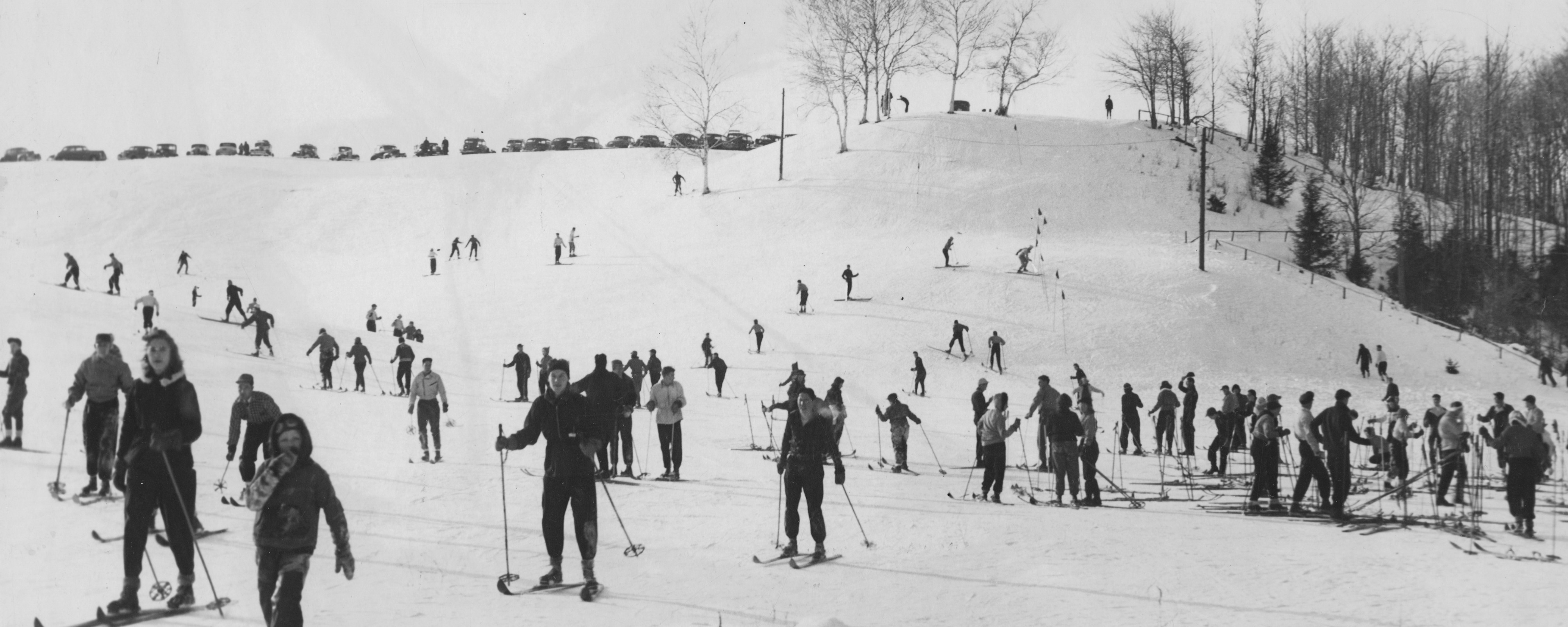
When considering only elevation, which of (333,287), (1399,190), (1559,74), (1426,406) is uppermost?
(1559,74)

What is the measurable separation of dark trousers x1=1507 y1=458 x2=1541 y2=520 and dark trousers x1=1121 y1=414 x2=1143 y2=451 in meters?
7.46

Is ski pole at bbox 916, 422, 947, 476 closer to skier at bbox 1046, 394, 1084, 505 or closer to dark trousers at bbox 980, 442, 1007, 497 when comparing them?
dark trousers at bbox 980, 442, 1007, 497

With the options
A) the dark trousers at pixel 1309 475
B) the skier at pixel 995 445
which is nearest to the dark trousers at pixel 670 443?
the skier at pixel 995 445

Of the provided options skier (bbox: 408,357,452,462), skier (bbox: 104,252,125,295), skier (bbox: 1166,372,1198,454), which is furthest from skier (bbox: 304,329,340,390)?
skier (bbox: 1166,372,1198,454)

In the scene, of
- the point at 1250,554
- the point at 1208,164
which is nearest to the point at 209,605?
the point at 1250,554

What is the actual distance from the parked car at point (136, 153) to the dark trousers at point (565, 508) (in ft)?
230

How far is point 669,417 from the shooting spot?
43.4ft

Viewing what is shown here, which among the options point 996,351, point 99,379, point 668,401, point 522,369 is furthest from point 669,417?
point 996,351

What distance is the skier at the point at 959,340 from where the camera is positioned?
101 feet

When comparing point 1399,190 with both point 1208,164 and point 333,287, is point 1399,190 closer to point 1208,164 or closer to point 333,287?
point 1208,164

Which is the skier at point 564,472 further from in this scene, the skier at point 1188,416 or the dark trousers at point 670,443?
the skier at point 1188,416

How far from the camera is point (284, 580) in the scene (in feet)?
18.6

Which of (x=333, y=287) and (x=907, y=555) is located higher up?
(x=333, y=287)

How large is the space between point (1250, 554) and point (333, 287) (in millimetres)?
39081
